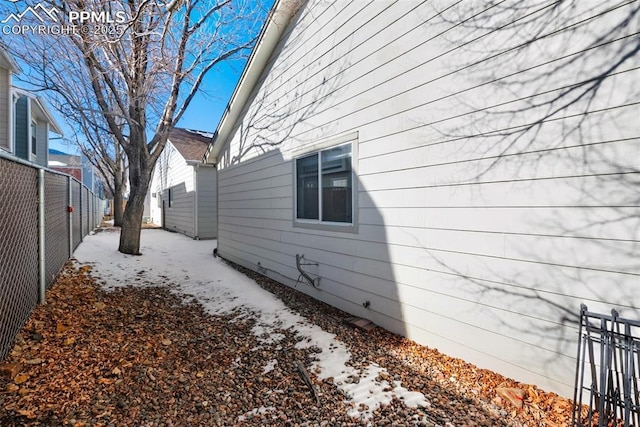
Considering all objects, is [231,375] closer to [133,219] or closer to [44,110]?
[133,219]

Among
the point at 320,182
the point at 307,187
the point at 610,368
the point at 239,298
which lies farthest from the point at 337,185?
the point at 610,368

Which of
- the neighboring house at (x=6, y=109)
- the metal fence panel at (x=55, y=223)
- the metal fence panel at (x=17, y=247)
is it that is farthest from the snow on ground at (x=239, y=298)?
the neighboring house at (x=6, y=109)

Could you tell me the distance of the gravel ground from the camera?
227 cm

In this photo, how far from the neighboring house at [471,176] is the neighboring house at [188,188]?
894 centimetres

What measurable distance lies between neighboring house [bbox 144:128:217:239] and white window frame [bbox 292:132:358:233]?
7830 mm

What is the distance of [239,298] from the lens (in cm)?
517

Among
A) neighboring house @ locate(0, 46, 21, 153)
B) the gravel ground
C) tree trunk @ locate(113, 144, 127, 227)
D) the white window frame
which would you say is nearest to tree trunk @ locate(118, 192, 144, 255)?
neighboring house @ locate(0, 46, 21, 153)

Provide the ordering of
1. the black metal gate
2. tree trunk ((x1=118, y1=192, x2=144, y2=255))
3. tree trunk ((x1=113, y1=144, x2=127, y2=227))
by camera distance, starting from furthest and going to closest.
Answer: tree trunk ((x1=113, y1=144, x2=127, y2=227))
tree trunk ((x1=118, y1=192, x2=144, y2=255))
the black metal gate

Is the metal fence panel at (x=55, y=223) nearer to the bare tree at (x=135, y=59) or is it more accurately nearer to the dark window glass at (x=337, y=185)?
the bare tree at (x=135, y=59)

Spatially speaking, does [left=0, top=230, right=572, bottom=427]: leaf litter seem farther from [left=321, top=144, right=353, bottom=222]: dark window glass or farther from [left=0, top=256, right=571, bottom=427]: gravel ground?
[left=321, top=144, right=353, bottom=222]: dark window glass

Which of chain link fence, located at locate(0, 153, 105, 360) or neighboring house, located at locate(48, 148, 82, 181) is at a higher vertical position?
neighboring house, located at locate(48, 148, 82, 181)

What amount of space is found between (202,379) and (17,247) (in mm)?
2143

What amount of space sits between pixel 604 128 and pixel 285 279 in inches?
194

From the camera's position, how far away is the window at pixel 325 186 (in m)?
4.34
